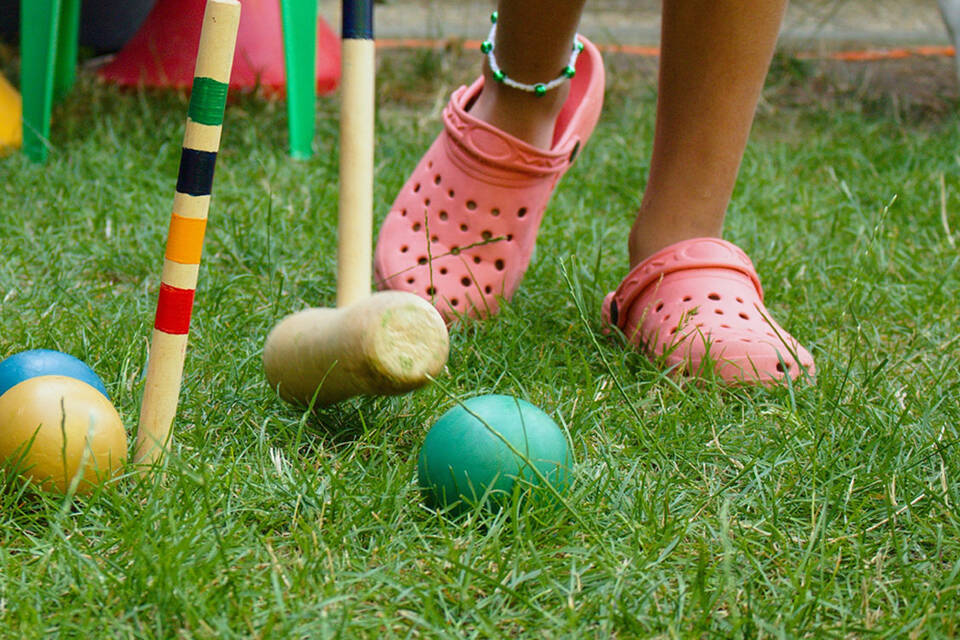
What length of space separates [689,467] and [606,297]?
0.50 metres

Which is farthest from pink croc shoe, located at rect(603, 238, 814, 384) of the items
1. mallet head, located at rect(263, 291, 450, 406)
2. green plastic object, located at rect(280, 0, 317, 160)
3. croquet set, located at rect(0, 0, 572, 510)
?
green plastic object, located at rect(280, 0, 317, 160)

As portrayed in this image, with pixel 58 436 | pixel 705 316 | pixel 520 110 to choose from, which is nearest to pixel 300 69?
pixel 520 110

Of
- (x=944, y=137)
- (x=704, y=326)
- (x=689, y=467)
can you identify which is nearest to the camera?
(x=689, y=467)

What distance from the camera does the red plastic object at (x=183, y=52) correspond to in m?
2.79

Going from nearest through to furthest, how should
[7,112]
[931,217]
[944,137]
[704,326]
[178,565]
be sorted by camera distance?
1. [178,565]
2. [704,326]
3. [931,217]
4. [7,112]
5. [944,137]

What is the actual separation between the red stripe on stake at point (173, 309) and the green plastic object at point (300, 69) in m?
1.55

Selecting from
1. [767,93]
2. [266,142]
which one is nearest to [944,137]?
[767,93]

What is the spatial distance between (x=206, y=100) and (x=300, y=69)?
1.71 meters

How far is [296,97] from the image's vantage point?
251cm

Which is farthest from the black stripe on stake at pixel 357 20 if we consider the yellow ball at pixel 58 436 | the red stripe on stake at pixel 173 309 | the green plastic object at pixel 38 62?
the green plastic object at pixel 38 62

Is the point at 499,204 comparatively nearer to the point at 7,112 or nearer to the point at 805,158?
the point at 805,158

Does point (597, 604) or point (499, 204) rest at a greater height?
point (499, 204)

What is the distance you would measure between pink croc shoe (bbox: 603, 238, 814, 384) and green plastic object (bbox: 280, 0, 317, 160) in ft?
3.91

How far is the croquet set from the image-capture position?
3.03 feet
